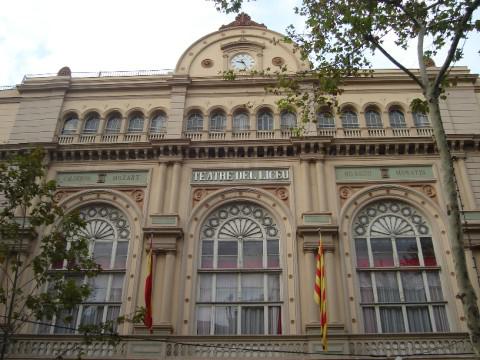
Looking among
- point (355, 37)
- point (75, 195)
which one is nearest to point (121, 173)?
point (75, 195)

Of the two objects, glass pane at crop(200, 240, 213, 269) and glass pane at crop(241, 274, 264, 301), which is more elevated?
glass pane at crop(200, 240, 213, 269)

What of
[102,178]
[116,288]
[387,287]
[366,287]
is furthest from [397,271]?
[102,178]

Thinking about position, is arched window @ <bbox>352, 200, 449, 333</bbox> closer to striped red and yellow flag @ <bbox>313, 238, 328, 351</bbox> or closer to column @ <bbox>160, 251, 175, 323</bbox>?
striped red and yellow flag @ <bbox>313, 238, 328, 351</bbox>

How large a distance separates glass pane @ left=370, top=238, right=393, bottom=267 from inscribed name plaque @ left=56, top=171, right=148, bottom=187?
10323mm

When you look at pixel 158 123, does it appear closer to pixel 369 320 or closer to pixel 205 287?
pixel 205 287

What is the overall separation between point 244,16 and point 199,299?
1721cm

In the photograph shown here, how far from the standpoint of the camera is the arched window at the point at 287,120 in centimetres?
2584

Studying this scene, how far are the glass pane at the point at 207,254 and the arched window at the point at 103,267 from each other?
3.22 meters

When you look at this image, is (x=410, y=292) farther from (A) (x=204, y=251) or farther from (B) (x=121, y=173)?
(B) (x=121, y=173)

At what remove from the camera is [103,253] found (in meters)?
22.5

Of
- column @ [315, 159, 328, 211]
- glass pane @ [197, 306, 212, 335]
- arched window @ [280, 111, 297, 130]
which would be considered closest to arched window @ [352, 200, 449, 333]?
column @ [315, 159, 328, 211]

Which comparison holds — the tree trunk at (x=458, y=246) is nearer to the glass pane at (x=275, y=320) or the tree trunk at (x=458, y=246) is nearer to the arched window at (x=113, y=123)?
the glass pane at (x=275, y=320)

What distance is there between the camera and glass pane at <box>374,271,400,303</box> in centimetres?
2072

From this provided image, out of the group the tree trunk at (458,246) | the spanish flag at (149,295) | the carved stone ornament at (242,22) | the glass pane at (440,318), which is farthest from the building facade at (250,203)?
the tree trunk at (458,246)
